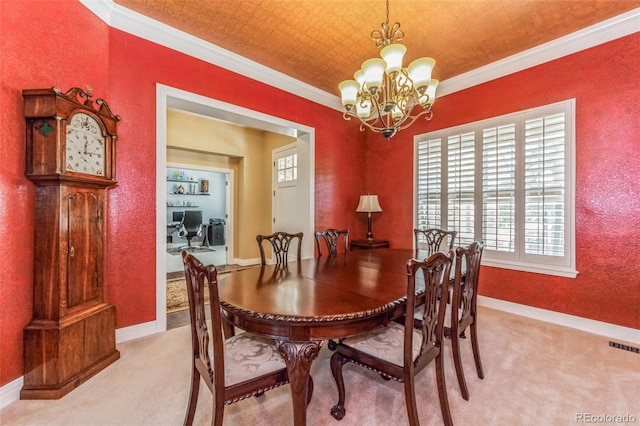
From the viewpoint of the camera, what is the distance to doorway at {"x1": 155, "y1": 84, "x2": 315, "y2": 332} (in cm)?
261

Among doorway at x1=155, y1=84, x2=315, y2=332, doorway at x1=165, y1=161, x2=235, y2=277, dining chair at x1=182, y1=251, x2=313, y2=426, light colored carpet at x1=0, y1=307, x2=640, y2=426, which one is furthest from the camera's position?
doorway at x1=165, y1=161, x2=235, y2=277

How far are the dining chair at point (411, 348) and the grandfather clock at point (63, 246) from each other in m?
1.78

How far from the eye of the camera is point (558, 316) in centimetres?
282

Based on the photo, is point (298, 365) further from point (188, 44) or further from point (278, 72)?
point (278, 72)

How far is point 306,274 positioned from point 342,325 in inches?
29.1

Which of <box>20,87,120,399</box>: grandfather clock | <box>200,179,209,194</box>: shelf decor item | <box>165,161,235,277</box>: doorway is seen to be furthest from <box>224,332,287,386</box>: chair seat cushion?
<box>200,179,209,194</box>: shelf decor item

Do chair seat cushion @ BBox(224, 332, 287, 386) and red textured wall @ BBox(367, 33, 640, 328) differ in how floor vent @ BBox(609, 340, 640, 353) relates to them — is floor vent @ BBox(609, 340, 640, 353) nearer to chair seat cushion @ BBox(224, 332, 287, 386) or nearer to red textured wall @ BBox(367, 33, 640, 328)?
red textured wall @ BBox(367, 33, 640, 328)

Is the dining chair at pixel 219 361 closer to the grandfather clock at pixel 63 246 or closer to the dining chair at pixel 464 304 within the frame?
the dining chair at pixel 464 304

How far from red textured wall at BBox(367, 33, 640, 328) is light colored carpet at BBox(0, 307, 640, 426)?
1.82 ft

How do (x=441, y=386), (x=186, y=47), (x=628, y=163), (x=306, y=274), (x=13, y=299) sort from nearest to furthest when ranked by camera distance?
(x=441, y=386) → (x=13, y=299) → (x=306, y=274) → (x=628, y=163) → (x=186, y=47)

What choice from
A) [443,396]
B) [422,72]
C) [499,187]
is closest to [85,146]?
[422,72]

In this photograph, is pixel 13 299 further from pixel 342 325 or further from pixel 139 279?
pixel 342 325

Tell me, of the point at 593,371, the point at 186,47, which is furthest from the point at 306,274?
the point at 186,47

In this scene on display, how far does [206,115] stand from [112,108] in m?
0.92
